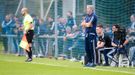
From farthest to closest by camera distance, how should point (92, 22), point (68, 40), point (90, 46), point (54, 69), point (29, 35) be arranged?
1. point (68, 40)
2. point (29, 35)
3. point (90, 46)
4. point (92, 22)
5. point (54, 69)

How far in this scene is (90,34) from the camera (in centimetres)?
1709

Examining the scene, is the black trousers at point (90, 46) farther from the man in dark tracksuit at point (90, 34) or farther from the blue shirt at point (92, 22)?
the blue shirt at point (92, 22)

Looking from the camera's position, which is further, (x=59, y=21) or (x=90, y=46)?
(x=59, y=21)

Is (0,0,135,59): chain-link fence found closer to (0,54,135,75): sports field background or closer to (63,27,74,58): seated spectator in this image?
(63,27,74,58): seated spectator

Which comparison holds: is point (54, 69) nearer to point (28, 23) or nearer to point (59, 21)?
point (28, 23)

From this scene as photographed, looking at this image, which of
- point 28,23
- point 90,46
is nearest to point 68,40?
point 28,23

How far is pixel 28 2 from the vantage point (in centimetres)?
2316

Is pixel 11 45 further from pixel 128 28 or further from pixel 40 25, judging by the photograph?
pixel 128 28

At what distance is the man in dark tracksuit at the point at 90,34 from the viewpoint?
17.0 metres

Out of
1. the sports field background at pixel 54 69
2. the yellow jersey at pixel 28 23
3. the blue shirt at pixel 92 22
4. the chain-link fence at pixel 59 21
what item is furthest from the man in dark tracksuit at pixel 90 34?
the yellow jersey at pixel 28 23

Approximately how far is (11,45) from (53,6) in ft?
11.0

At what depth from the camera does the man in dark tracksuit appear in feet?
55.8

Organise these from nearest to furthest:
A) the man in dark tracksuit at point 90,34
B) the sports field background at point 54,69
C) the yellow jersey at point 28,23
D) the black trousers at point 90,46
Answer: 1. the sports field background at point 54,69
2. the man in dark tracksuit at point 90,34
3. the black trousers at point 90,46
4. the yellow jersey at point 28,23

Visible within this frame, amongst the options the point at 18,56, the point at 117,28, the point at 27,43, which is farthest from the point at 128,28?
the point at 18,56
